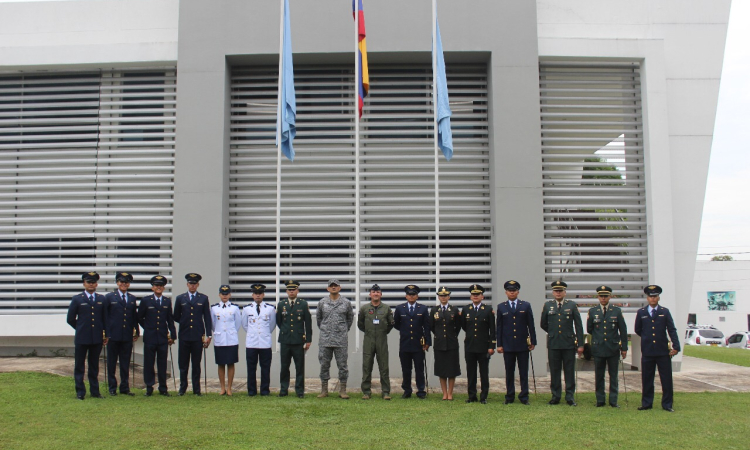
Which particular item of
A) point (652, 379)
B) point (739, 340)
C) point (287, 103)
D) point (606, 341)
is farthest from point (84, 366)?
point (739, 340)

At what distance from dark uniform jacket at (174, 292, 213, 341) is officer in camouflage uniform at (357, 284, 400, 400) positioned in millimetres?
2150

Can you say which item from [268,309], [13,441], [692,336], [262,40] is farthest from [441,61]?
[692,336]

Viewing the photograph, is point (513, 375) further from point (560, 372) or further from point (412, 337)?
point (412, 337)

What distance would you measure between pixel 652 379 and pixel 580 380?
8.15ft

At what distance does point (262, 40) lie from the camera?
11367mm

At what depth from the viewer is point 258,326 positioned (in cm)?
893

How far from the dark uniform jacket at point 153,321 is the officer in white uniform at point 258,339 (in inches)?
42.8

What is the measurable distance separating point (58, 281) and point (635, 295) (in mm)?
10538

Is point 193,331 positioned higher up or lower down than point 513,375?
higher up

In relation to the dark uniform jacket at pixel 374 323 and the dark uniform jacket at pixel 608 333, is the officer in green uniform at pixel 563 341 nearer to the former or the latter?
the dark uniform jacket at pixel 608 333

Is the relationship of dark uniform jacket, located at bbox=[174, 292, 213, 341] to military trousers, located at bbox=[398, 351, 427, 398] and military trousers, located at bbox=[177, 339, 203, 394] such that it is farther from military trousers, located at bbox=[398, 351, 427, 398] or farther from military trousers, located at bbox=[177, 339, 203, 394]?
military trousers, located at bbox=[398, 351, 427, 398]

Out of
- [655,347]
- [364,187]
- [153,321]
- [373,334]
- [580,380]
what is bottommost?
[580,380]

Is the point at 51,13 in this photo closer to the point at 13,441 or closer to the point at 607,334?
the point at 13,441

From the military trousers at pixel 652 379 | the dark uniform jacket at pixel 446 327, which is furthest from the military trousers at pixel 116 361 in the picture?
the military trousers at pixel 652 379
